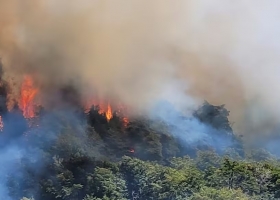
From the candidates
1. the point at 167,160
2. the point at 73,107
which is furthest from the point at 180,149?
the point at 73,107

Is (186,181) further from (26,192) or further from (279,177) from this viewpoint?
(26,192)

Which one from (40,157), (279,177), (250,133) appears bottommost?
(279,177)

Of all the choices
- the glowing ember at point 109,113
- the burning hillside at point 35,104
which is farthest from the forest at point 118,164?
the glowing ember at point 109,113

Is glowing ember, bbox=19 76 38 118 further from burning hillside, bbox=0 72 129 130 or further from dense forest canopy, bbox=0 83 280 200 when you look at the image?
dense forest canopy, bbox=0 83 280 200

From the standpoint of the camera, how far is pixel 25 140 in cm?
1080

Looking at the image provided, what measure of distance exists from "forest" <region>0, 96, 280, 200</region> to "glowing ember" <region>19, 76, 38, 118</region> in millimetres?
484

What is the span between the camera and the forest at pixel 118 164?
9297 mm

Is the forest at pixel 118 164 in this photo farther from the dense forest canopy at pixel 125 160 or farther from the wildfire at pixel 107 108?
the wildfire at pixel 107 108

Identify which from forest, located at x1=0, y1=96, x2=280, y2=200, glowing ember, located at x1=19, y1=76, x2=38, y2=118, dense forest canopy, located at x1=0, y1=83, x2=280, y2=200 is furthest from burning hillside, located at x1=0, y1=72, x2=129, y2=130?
forest, located at x1=0, y1=96, x2=280, y2=200

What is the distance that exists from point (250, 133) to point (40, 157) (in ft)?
23.1

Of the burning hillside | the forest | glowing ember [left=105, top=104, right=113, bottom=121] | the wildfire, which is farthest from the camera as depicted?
glowing ember [left=105, top=104, right=113, bottom=121]

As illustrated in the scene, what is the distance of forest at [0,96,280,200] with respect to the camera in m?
9.30

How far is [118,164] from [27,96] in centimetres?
455

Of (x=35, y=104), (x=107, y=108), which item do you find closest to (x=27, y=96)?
(x=35, y=104)
